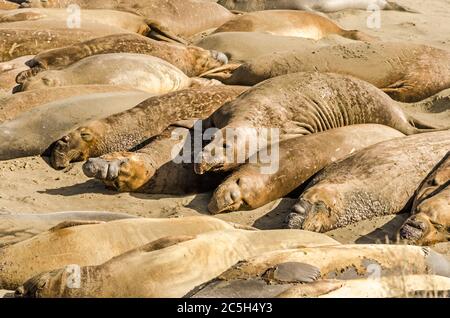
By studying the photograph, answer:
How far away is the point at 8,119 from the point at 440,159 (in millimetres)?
3579

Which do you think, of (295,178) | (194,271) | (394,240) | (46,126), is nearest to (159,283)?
(194,271)

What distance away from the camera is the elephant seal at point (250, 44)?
10.5 metres

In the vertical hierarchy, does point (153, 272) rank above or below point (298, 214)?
→ above

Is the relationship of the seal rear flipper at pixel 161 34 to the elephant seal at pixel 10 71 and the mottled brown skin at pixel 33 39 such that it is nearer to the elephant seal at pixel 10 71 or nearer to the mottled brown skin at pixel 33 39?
the mottled brown skin at pixel 33 39

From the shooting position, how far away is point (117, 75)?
31.0 ft

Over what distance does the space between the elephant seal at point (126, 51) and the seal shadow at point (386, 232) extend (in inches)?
155

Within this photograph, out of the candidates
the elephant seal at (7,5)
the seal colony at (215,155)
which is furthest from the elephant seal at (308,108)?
the elephant seal at (7,5)

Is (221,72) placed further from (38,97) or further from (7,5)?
(7,5)

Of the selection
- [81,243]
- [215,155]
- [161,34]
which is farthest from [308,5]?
[81,243]

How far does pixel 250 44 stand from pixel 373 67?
1612mm

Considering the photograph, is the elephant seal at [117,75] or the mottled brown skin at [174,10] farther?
the mottled brown skin at [174,10]

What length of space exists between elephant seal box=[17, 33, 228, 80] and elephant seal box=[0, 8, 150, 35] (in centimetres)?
124

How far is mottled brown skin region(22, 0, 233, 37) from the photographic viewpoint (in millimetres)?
12168

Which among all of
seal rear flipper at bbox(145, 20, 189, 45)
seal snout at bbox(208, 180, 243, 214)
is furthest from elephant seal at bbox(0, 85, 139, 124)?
seal snout at bbox(208, 180, 243, 214)
